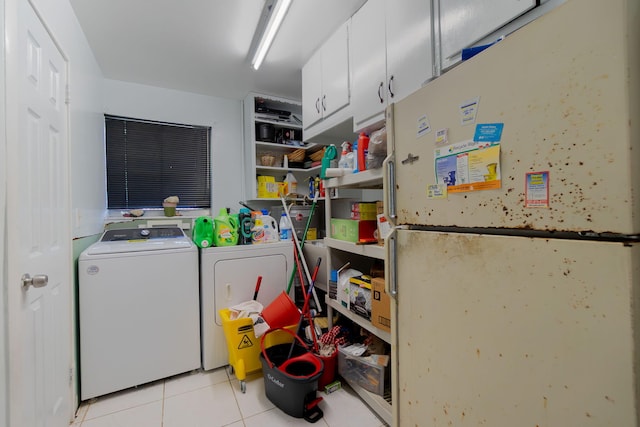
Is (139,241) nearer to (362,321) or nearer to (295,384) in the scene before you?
(295,384)

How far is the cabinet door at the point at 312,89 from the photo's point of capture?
2396 mm

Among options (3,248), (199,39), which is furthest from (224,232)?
(199,39)

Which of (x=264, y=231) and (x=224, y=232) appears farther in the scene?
(x=264, y=231)

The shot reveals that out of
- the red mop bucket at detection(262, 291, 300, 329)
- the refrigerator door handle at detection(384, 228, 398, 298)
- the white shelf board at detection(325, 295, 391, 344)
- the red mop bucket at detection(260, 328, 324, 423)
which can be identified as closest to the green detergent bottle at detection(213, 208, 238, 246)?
the red mop bucket at detection(262, 291, 300, 329)

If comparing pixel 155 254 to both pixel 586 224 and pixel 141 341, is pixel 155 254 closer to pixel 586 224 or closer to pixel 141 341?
pixel 141 341

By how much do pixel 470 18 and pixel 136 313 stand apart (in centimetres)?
252

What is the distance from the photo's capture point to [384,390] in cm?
161

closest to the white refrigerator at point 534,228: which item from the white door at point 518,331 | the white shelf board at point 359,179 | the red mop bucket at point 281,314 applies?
the white door at point 518,331

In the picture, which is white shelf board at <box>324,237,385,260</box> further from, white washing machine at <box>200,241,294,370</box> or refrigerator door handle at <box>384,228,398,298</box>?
white washing machine at <box>200,241,294,370</box>

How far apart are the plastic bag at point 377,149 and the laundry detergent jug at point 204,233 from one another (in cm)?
132

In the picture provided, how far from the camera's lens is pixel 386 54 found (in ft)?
5.56


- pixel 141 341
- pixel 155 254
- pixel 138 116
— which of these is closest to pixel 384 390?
pixel 141 341

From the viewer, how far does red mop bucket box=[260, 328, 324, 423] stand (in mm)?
1505

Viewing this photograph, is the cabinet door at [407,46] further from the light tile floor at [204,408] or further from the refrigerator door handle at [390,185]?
the light tile floor at [204,408]
